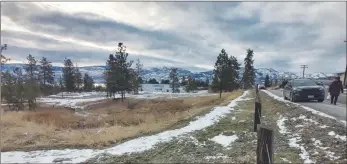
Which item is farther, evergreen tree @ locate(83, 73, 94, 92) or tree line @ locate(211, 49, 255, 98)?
evergreen tree @ locate(83, 73, 94, 92)

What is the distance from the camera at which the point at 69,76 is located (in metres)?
107

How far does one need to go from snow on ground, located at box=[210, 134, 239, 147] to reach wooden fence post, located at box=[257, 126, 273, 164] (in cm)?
591

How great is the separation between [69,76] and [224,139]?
338 ft

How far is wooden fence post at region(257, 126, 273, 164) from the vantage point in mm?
3832

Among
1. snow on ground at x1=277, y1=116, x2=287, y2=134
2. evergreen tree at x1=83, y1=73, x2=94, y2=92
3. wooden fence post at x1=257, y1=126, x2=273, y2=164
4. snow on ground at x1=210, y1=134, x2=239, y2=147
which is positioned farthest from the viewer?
evergreen tree at x1=83, y1=73, x2=94, y2=92

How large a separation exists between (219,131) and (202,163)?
3.91m

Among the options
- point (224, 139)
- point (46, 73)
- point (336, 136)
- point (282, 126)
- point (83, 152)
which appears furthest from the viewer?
point (46, 73)

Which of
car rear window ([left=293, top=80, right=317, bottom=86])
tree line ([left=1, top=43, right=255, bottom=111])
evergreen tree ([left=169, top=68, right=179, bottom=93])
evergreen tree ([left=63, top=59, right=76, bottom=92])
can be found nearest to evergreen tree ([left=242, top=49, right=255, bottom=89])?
tree line ([left=1, top=43, right=255, bottom=111])

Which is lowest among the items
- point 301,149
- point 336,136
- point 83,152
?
point 83,152

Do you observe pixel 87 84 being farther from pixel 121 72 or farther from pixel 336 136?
pixel 336 136

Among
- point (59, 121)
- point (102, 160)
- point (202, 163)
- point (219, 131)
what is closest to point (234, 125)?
point (219, 131)

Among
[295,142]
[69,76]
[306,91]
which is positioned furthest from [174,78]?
[295,142]

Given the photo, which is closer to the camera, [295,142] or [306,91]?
[295,142]

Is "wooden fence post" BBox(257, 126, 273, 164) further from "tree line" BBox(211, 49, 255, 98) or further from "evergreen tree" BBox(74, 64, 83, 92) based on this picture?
"evergreen tree" BBox(74, 64, 83, 92)
